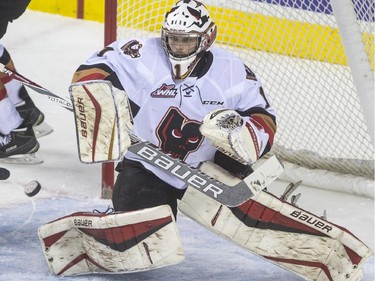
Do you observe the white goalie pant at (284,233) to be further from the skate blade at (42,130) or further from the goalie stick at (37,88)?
the skate blade at (42,130)

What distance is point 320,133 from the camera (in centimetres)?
507

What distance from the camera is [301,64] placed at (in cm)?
527

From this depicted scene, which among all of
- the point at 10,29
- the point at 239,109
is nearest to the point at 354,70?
the point at 239,109

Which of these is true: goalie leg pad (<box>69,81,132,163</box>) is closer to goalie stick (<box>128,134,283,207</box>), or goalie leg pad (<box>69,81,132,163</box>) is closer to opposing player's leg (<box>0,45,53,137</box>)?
goalie stick (<box>128,134,283,207</box>)

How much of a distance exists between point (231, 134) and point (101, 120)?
0.36 meters

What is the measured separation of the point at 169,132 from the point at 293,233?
0.47 metres

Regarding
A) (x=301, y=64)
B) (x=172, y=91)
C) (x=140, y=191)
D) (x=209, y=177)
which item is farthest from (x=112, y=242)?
(x=301, y=64)

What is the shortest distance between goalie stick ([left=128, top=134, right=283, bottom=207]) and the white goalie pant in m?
0.12

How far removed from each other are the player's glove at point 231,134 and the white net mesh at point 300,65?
4.22ft

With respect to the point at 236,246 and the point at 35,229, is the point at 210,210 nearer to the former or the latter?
the point at 236,246

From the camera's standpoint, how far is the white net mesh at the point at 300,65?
192 inches

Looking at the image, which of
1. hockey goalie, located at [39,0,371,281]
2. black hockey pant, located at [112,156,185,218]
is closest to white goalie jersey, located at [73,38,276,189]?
hockey goalie, located at [39,0,371,281]

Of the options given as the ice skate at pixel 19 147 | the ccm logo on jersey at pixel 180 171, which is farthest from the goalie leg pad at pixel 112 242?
the ice skate at pixel 19 147

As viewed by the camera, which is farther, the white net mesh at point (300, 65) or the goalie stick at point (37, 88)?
the white net mesh at point (300, 65)
